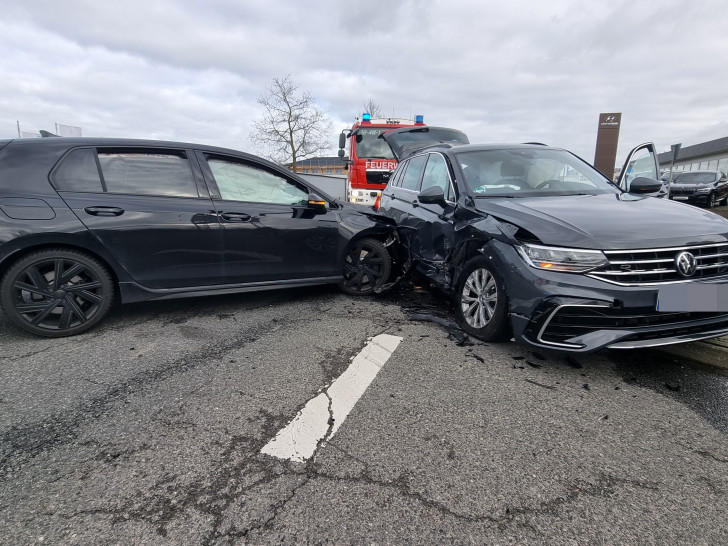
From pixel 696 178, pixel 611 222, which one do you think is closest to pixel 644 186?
pixel 611 222

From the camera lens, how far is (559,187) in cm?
378

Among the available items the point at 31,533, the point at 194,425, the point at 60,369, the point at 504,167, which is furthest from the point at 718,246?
the point at 60,369

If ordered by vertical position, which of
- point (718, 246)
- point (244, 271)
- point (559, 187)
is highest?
point (559, 187)

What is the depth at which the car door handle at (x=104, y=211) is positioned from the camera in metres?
3.34

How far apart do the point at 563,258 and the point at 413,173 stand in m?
3.04

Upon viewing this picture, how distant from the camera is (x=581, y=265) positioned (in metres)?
2.60

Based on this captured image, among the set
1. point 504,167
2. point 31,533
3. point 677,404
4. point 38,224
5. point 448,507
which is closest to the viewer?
point 31,533

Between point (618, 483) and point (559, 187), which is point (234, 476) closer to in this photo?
point (618, 483)

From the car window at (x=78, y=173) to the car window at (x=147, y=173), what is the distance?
0.06 metres

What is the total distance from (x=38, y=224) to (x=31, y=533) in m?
2.52

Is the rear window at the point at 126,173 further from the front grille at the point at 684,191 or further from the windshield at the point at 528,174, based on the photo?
the front grille at the point at 684,191

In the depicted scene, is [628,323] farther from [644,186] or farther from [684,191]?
[684,191]

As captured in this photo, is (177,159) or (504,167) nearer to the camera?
(177,159)

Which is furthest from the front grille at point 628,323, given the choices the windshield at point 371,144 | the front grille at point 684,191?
the front grille at point 684,191
